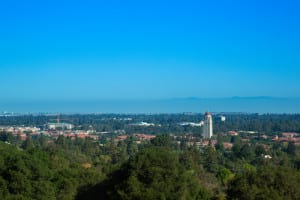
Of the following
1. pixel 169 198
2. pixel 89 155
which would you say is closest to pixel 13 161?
pixel 169 198

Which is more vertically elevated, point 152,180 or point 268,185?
point 152,180

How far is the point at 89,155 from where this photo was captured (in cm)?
6103

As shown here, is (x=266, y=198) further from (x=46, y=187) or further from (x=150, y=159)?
(x=46, y=187)

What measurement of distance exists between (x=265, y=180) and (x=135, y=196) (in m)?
5.50

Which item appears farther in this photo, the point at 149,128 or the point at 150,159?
the point at 149,128

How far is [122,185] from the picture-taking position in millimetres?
21859

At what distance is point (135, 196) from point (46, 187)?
5742mm

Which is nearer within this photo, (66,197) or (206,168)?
(66,197)

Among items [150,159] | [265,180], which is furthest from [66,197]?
[265,180]

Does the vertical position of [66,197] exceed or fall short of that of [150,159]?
it falls short

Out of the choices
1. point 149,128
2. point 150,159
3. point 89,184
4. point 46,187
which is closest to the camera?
point 150,159

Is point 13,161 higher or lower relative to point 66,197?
higher

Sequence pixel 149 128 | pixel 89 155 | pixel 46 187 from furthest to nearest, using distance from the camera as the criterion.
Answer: pixel 149 128, pixel 89 155, pixel 46 187

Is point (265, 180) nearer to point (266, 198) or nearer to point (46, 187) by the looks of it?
point (266, 198)
